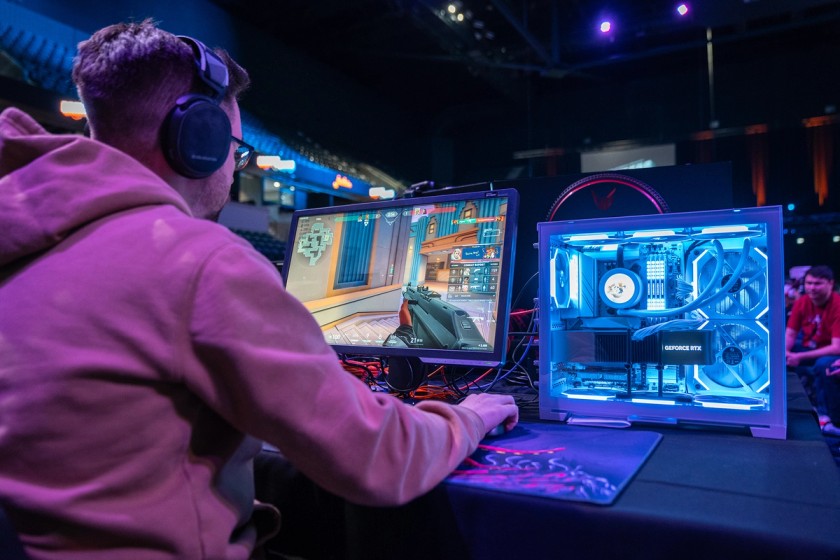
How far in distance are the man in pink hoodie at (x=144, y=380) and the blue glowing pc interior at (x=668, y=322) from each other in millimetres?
526

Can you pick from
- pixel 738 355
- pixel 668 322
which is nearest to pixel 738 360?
pixel 738 355

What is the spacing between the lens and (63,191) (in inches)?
22.5

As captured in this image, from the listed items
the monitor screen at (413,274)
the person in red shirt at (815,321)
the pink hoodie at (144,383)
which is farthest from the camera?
the person in red shirt at (815,321)

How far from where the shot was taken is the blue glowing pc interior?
2.95ft

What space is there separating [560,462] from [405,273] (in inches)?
21.7

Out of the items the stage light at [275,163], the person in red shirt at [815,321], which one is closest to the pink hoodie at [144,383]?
the person in red shirt at [815,321]

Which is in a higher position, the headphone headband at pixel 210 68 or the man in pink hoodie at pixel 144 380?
the headphone headband at pixel 210 68

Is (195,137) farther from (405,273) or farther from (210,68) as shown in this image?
(405,273)

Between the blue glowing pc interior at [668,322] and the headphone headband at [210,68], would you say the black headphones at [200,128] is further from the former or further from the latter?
the blue glowing pc interior at [668,322]

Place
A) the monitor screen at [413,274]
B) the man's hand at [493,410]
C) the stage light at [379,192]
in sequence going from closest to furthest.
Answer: the man's hand at [493,410] < the monitor screen at [413,274] < the stage light at [379,192]

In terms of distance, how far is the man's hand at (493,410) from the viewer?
82 cm

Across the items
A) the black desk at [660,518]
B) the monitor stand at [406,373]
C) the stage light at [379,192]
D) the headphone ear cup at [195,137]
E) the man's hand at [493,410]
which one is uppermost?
Answer: the stage light at [379,192]

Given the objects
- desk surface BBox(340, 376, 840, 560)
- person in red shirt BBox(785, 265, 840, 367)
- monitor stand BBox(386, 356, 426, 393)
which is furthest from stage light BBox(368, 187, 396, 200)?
desk surface BBox(340, 376, 840, 560)

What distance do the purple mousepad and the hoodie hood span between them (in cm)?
50
